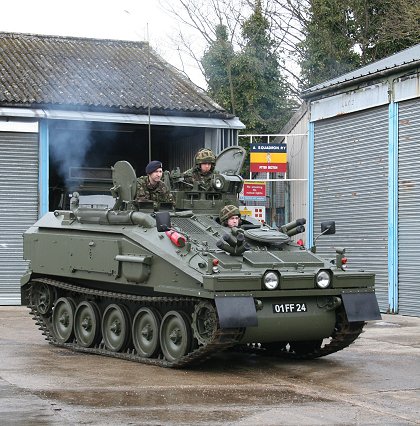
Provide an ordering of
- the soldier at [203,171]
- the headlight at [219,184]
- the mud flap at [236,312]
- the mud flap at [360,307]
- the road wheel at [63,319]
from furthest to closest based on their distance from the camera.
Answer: the road wheel at [63,319]
the soldier at [203,171]
the headlight at [219,184]
the mud flap at [360,307]
the mud flap at [236,312]

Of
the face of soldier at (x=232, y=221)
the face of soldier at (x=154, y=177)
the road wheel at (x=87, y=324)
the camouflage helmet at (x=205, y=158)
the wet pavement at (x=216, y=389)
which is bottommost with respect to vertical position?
the wet pavement at (x=216, y=389)

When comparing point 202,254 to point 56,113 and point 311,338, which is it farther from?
point 56,113

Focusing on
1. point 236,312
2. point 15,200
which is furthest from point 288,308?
point 15,200

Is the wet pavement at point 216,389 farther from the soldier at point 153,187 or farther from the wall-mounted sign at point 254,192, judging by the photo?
the wall-mounted sign at point 254,192

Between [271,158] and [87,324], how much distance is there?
1120 cm

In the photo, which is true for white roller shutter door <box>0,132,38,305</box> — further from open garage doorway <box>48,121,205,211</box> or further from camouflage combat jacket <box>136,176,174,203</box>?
camouflage combat jacket <box>136,176,174,203</box>

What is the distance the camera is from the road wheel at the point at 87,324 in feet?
48.1

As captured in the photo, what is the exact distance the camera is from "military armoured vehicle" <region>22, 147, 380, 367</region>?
40.8ft

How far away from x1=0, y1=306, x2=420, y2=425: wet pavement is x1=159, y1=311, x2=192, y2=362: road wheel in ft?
0.91

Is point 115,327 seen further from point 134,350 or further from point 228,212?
point 228,212

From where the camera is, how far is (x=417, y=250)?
20.0 metres

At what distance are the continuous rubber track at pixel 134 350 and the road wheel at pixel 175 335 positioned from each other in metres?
0.11

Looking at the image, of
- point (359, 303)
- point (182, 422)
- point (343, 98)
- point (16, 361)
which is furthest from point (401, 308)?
point (182, 422)

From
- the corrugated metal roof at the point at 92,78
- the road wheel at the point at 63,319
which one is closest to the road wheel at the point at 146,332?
the road wheel at the point at 63,319
